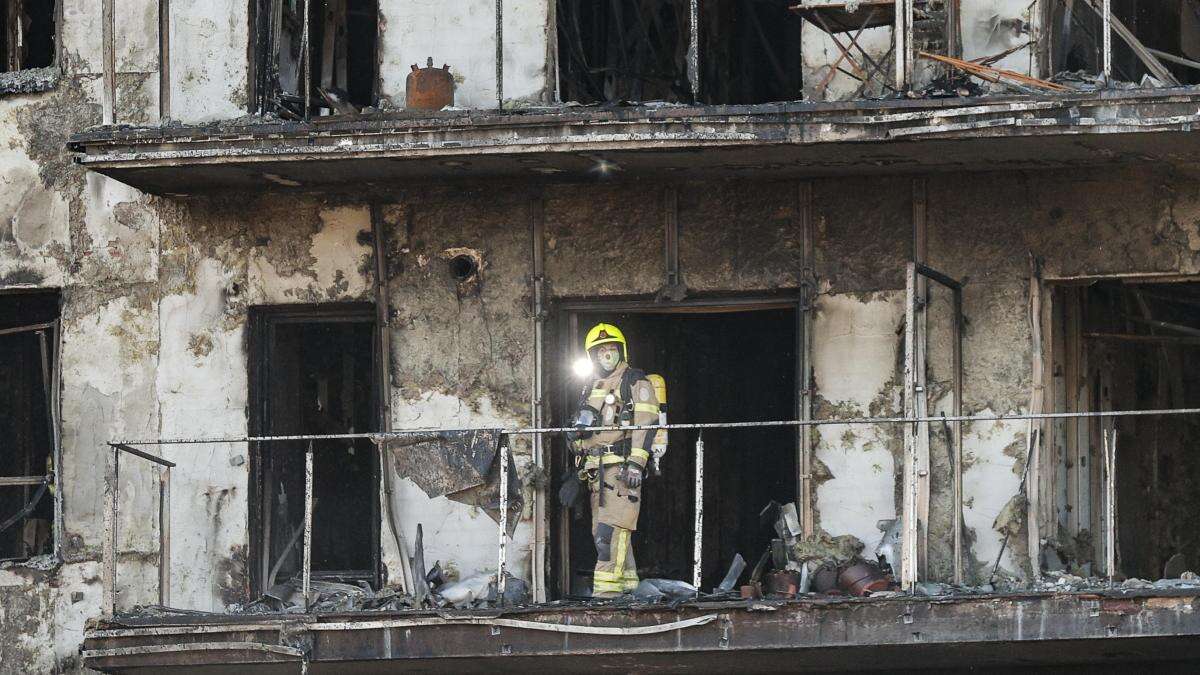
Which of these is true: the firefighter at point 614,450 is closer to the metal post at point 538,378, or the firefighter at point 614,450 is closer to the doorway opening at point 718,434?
the metal post at point 538,378

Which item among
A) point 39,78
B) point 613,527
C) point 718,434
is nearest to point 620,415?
point 613,527

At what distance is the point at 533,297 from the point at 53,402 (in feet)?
11.6

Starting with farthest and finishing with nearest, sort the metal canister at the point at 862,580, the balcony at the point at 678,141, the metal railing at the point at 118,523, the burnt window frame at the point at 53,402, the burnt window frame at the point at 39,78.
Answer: the burnt window frame at the point at 39,78 → the burnt window frame at the point at 53,402 → the metal railing at the point at 118,523 → the metal canister at the point at 862,580 → the balcony at the point at 678,141

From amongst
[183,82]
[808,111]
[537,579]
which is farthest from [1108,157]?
[183,82]

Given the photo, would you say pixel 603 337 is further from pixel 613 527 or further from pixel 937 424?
pixel 937 424

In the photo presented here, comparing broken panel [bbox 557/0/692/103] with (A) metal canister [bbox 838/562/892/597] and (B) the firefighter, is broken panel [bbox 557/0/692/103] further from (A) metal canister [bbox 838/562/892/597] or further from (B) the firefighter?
(A) metal canister [bbox 838/562/892/597]

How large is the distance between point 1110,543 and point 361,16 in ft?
22.1

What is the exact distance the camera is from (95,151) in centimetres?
1567

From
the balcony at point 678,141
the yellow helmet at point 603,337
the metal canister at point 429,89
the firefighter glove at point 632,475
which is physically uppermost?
the metal canister at point 429,89

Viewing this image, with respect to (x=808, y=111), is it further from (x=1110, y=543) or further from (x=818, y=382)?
(x=1110, y=543)

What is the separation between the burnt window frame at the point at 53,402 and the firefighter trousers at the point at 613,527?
151 inches

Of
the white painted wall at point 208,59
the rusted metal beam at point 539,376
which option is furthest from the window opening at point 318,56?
the rusted metal beam at point 539,376

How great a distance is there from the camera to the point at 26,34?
697 inches

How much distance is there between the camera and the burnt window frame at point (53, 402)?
1689 cm
